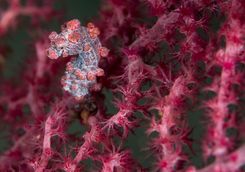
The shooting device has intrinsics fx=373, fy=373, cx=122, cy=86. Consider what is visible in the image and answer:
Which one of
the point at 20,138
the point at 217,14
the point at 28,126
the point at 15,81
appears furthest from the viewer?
the point at 15,81

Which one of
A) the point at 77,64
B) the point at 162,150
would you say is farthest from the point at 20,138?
the point at 162,150

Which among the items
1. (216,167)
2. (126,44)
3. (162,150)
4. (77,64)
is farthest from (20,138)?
(216,167)

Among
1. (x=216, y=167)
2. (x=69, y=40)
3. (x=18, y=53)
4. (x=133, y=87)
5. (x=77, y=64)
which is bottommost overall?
(x=18, y=53)

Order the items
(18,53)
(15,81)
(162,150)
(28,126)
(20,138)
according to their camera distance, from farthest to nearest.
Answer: (18,53), (15,81), (20,138), (28,126), (162,150)

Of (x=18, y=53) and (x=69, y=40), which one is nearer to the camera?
(x=69, y=40)

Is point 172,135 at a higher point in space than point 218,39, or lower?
lower

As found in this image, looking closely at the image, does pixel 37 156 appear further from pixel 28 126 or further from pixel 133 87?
pixel 133 87
